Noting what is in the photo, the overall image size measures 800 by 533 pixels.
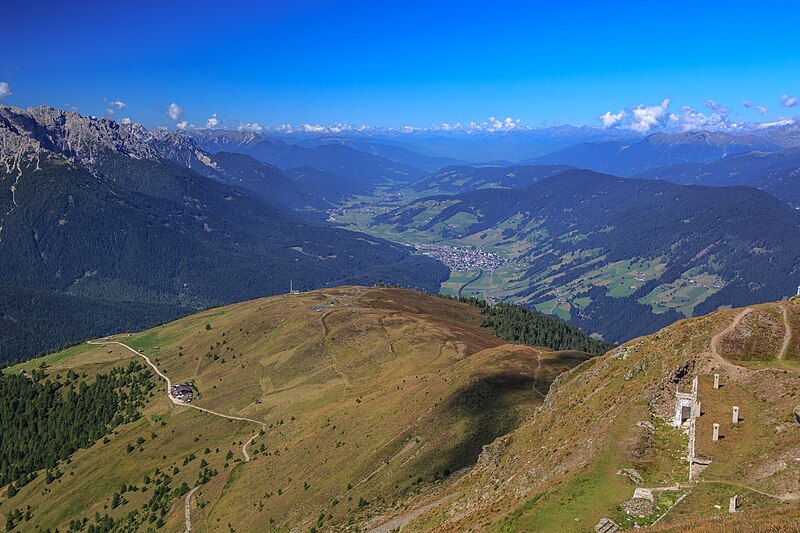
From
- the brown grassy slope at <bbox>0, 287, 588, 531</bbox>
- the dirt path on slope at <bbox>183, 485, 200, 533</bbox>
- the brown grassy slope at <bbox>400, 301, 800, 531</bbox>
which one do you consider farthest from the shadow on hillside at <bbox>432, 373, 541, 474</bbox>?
the dirt path on slope at <bbox>183, 485, 200, 533</bbox>

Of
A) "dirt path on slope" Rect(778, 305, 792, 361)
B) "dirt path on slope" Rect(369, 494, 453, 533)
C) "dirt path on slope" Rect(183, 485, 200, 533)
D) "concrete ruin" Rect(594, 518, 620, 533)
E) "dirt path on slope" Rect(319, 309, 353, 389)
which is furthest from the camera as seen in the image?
"dirt path on slope" Rect(319, 309, 353, 389)

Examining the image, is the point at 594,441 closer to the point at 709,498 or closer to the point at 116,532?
the point at 709,498

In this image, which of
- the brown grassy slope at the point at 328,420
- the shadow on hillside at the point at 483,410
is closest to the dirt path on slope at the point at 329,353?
the brown grassy slope at the point at 328,420

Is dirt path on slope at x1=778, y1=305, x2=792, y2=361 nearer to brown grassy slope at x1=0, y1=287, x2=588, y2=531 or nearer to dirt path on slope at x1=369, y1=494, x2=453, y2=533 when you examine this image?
dirt path on slope at x1=369, y1=494, x2=453, y2=533

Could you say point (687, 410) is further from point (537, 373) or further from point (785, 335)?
point (537, 373)

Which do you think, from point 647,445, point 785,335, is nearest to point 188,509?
point 647,445
